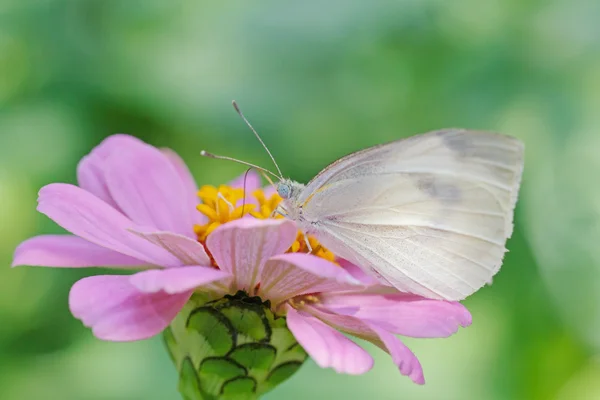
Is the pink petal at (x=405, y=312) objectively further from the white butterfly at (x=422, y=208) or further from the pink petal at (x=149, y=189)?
the pink petal at (x=149, y=189)

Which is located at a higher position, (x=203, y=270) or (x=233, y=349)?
(x=203, y=270)

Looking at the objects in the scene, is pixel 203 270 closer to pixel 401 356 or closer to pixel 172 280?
pixel 172 280

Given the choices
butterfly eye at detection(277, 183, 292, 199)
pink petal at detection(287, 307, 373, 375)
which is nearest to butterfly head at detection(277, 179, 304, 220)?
butterfly eye at detection(277, 183, 292, 199)

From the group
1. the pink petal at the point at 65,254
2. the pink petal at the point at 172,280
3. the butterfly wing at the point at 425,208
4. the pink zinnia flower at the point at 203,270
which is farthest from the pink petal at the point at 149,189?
the pink petal at the point at 172,280

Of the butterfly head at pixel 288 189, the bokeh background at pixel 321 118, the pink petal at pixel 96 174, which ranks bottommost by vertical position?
the bokeh background at pixel 321 118

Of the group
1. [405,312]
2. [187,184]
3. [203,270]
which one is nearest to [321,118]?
→ [187,184]

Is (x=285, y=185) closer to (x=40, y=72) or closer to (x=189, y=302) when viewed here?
(x=189, y=302)
